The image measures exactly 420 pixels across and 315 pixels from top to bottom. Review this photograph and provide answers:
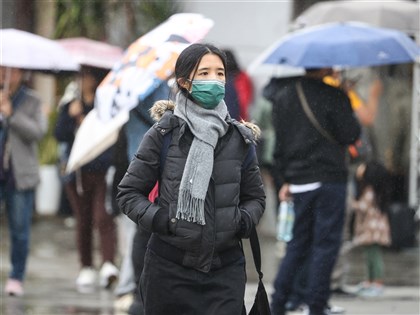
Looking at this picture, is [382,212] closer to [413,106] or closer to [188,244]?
[413,106]

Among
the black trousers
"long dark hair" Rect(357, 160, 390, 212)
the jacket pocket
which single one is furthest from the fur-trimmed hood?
"long dark hair" Rect(357, 160, 390, 212)

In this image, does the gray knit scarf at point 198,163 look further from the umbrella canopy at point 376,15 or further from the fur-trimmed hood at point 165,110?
the umbrella canopy at point 376,15

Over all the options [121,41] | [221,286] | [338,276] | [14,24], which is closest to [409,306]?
[338,276]

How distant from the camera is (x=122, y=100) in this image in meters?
8.05

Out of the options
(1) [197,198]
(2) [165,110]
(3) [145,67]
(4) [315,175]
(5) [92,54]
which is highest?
(2) [165,110]

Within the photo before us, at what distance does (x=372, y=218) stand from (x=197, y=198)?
554 cm

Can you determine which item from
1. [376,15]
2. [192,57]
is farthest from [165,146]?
[376,15]

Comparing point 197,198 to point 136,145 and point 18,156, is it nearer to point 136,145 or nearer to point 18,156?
point 136,145

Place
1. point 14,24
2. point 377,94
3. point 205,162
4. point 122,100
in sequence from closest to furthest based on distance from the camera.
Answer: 1. point 205,162
2. point 122,100
3. point 377,94
4. point 14,24

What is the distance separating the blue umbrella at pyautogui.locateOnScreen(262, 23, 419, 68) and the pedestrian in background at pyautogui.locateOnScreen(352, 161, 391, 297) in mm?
1638

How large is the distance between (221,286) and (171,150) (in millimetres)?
639

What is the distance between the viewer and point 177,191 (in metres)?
5.80

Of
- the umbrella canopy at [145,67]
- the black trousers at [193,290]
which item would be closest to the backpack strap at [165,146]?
the black trousers at [193,290]

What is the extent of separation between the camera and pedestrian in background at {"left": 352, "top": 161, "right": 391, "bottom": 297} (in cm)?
1092
